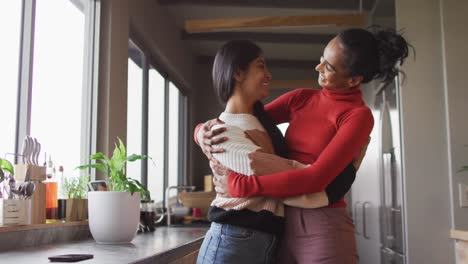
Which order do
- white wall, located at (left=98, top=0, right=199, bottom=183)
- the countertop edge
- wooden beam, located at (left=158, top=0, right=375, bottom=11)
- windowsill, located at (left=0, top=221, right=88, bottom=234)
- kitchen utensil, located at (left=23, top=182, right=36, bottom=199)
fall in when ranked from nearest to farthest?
1. windowsill, located at (left=0, top=221, right=88, bottom=234)
2. kitchen utensil, located at (left=23, top=182, right=36, bottom=199)
3. the countertop edge
4. white wall, located at (left=98, top=0, right=199, bottom=183)
5. wooden beam, located at (left=158, top=0, right=375, bottom=11)

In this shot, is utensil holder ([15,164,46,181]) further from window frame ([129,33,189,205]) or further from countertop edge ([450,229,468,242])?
countertop edge ([450,229,468,242])

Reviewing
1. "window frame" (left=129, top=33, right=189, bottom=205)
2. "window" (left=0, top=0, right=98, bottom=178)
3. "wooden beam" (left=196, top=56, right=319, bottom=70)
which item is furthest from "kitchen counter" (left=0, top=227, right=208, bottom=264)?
"wooden beam" (left=196, top=56, right=319, bottom=70)

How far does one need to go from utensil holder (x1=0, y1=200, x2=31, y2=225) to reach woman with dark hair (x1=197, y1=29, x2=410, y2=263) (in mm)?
809

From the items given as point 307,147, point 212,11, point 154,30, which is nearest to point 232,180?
point 307,147

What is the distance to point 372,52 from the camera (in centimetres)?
151

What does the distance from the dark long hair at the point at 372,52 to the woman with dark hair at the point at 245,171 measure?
23 centimetres

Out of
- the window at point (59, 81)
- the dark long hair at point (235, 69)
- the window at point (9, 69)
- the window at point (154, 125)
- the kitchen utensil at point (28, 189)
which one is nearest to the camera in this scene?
the dark long hair at point (235, 69)

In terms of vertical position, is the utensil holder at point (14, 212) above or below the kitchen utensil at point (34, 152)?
below

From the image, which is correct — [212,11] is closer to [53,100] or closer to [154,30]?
[154,30]

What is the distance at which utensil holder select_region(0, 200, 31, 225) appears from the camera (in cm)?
187

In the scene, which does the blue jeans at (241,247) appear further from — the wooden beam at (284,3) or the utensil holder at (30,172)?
the wooden beam at (284,3)

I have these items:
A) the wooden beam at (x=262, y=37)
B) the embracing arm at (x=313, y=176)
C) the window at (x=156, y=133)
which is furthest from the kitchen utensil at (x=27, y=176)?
the wooden beam at (x=262, y=37)

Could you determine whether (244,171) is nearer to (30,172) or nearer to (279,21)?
(30,172)

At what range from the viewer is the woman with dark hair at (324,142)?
1.33m
